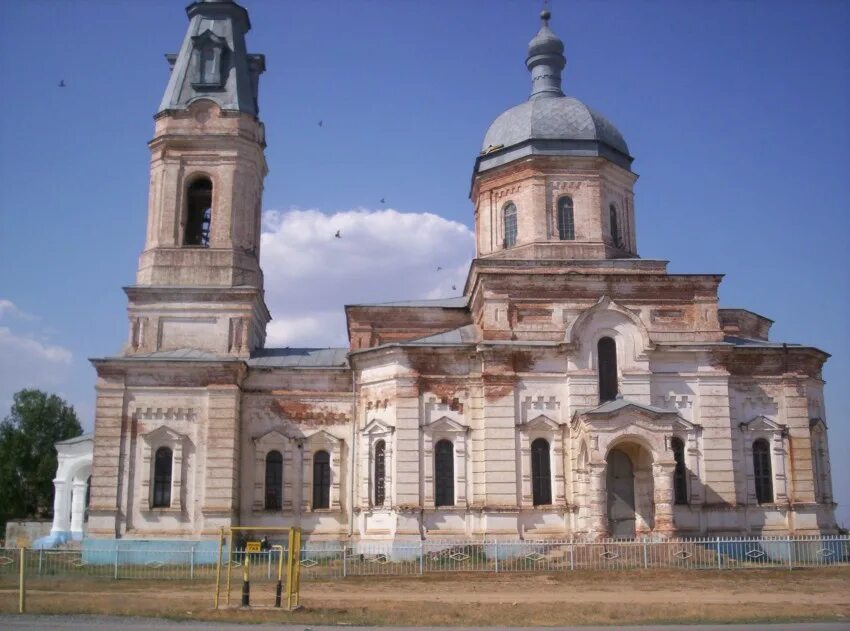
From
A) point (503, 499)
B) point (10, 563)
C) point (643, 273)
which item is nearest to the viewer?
point (10, 563)

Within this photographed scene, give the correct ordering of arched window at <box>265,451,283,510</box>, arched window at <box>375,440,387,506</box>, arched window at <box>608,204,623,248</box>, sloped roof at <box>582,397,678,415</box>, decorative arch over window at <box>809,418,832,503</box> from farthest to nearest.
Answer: arched window at <box>608,204,623,248</box> < arched window at <box>265,451,283,510</box> < decorative arch over window at <box>809,418,832,503</box> < arched window at <box>375,440,387,506</box> < sloped roof at <box>582,397,678,415</box>

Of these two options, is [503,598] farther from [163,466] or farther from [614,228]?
[614,228]

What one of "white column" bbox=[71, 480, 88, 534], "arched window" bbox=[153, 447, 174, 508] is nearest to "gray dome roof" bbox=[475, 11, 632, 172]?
"arched window" bbox=[153, 447, 174, 508]

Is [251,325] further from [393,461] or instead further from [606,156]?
[606,156]

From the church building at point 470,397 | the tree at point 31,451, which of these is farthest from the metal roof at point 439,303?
the tree at point 31,451

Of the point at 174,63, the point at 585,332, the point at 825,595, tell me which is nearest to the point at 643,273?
the point at 585,332

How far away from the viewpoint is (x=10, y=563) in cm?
2514

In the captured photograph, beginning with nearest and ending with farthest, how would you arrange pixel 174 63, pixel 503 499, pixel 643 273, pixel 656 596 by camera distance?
pixel 656 596
pixel 503 499
pixel 643 273
pixel 174 63

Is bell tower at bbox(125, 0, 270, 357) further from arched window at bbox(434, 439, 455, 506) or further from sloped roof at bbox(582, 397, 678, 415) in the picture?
sloped roof at bbox(582, 397, 678, 415)

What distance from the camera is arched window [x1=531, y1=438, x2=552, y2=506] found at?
28.1 metres

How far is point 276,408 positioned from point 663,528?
43.3ft

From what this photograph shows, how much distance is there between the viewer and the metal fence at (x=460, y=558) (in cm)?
2417

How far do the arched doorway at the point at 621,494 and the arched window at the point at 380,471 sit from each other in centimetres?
703

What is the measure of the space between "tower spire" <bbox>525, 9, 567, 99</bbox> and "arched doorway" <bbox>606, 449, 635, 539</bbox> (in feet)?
50.5
